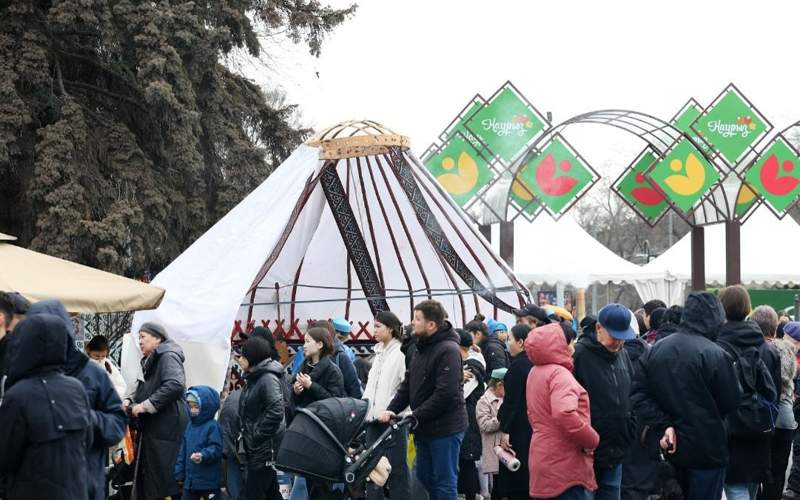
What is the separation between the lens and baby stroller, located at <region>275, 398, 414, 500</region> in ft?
25.2

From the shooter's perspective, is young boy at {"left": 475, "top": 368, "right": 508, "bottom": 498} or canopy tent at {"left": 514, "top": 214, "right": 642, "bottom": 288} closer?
young boy at {"left": 475, "top": 368, "right": 508, "bottom": 498}

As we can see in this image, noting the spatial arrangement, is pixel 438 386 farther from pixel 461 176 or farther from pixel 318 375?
pixel 461 176

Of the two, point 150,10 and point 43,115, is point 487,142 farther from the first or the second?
point 43,115

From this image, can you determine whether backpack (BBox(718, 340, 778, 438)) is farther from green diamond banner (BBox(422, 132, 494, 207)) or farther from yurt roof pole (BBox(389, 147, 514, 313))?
green diamond banner (BBox(422, 132, 494, 207))

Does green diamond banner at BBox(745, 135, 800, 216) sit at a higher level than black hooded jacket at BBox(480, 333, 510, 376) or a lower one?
higher

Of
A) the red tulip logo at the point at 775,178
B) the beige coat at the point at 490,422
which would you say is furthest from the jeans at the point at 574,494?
the red tulip logo at the point at 775,178

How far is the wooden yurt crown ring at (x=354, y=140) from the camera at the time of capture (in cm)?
1396

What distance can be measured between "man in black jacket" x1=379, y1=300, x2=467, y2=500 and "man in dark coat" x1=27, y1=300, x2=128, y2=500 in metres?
2.49

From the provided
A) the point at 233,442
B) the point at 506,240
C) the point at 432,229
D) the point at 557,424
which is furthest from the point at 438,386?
the point at 506,240

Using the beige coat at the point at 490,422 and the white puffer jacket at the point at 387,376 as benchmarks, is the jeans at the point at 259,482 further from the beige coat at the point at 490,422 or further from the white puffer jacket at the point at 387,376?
the beige coat at the point at 490,422

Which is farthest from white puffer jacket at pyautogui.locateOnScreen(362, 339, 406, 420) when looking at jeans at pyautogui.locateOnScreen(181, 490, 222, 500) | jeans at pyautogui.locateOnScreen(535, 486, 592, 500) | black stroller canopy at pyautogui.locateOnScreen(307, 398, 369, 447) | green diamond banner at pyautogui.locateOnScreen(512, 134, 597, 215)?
green diamond banner at pyautogui.locateOnScreen(512, 134, 597, 215)

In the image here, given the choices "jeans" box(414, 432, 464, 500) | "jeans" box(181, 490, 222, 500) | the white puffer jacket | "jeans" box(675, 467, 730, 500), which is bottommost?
"jeans" box(181, 490, 222, 500)

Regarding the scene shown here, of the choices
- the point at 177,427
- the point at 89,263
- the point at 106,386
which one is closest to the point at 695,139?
the point at 89,263

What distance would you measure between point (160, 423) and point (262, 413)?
2.99 ft
